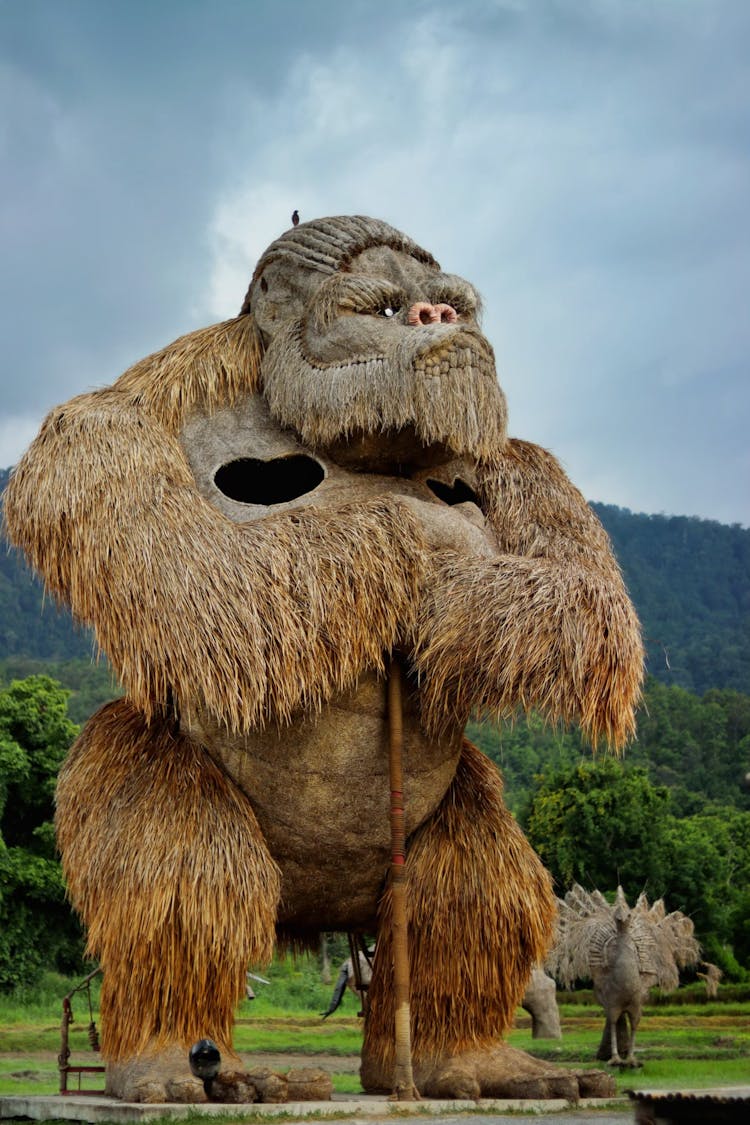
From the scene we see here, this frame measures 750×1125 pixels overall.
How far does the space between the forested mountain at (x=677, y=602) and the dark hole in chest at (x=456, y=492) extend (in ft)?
116

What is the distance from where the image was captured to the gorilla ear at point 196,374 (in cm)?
603

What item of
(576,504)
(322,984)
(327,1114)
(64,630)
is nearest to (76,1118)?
(327,1114)

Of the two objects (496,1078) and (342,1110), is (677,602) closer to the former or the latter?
(496,1078)

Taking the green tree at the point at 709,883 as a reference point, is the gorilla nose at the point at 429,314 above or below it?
above

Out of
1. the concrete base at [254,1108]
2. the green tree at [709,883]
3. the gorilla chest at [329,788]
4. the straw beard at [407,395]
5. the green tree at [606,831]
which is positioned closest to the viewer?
the concrete base at [254,1108]

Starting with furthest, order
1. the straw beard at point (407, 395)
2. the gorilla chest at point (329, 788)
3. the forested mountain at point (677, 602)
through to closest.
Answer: the forested mountain at point (677, 602)
the straw beard at point (407, 395)
the gorilla chest at point (329, 788)

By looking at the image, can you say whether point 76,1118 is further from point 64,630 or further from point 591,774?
point 64,630

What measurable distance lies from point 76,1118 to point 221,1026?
0.64m

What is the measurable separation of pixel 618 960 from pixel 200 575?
18.0 feet

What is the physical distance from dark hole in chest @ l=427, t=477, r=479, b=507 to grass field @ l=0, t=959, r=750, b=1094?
2316 millimetres

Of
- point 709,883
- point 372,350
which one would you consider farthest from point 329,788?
point 709,883

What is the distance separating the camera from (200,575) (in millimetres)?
5262

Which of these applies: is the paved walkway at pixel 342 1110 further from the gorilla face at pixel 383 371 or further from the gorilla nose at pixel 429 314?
the gorilla nose at pixel 429 314

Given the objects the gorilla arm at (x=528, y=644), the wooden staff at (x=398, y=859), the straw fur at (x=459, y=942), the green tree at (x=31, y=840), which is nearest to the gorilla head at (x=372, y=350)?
the gorilla arm at (x=528, y=644)
